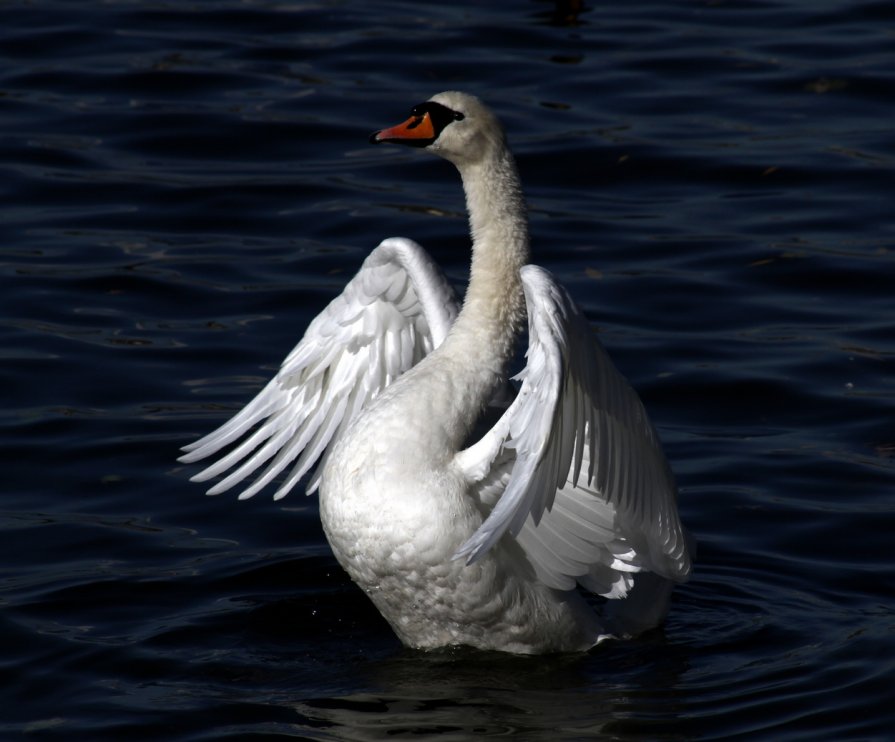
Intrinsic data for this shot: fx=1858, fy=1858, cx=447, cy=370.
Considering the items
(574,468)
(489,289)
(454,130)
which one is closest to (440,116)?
(454,130)

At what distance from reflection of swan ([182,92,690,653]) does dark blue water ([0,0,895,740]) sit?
299mm

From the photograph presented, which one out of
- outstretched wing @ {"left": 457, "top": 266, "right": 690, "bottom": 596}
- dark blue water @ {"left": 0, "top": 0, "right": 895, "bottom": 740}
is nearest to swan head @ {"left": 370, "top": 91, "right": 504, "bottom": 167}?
outstretched wing @ {"left": 457, "top": 266, "right": 690, "bottom": 596}

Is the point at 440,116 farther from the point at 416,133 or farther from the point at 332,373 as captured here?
the point at 332,373

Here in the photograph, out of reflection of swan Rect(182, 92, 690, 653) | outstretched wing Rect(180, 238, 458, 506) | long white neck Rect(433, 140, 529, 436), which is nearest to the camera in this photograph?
reflection of swan Rect(182, 92, 690, 653)

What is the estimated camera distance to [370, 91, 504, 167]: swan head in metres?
6.91

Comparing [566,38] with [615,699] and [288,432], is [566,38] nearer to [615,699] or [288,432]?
[288,432]

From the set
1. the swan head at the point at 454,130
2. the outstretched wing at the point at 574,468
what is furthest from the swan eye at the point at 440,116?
the outstretched wing at the point at 574,468

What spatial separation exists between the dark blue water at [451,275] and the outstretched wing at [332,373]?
0.53 meters

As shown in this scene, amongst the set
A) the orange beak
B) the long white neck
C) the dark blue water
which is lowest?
the dark blue water

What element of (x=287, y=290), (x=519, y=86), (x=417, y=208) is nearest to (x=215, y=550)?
(x=287, y=290)

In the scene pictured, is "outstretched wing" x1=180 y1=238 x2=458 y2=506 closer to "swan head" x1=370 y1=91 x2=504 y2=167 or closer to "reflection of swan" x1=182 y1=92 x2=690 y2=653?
"reflection of swan" x1=182 y1=92 x2=690 y2=653

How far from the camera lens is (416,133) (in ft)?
22.9

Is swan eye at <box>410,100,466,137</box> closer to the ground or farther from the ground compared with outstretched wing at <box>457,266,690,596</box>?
farther from the ground

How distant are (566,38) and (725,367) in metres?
5.80
